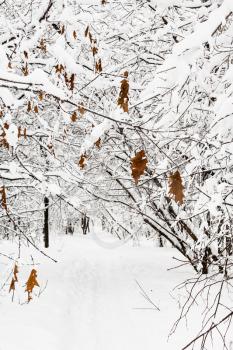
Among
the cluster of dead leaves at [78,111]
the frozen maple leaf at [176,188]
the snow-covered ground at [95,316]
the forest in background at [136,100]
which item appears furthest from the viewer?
the snow-covered ground at [95,316]

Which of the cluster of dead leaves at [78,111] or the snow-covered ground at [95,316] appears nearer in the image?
the cluster of dead leaves at [78,111]

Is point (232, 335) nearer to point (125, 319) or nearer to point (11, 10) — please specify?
point (125, 319)

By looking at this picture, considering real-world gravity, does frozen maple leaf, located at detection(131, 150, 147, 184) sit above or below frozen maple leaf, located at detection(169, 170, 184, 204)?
above

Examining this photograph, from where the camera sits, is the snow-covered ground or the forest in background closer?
the forest in background

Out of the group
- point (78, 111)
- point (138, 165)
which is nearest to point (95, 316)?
point (78, 111)

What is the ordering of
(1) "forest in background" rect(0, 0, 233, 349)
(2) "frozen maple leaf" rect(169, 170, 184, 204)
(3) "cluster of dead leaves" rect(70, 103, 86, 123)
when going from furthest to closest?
1. (1) "forest in background" rect(0, 0, 233, 349)
2. (3) "cluster of dead leaves" rect(70, 103, 86, 123)
3. (2) "frozen maple leaf" rect(169, 170, 184, 204)

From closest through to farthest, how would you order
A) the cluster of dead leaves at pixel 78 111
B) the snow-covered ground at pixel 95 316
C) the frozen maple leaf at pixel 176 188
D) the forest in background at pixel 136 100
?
the frozen maple leaf at pixel 176 188, the cluster of dead leaves at pixel 78 111, the forest in background at pixel 136 100, the snow-covered ground at pixel 95 316

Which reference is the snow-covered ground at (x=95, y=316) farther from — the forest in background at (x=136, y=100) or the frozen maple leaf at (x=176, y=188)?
the frozen maple leaf at (x=176, y=188)

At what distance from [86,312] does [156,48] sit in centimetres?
488

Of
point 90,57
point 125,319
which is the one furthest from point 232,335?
point 90,57

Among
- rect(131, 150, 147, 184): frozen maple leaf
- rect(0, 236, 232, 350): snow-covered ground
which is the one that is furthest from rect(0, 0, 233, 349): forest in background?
rect(0, 236, 232, 350): snow-covered ground

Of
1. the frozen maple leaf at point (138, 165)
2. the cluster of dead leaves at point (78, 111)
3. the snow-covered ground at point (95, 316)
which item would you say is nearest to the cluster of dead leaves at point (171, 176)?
the frozen maple leaf at point (138, 165)

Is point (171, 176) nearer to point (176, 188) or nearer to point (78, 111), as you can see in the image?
point (176, 188)

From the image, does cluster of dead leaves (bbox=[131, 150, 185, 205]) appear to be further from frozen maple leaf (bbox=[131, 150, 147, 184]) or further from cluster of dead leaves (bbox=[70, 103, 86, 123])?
cluster of dead leaves (bbox=[70, 103, 86, 123])
